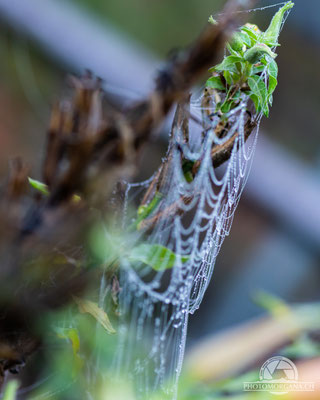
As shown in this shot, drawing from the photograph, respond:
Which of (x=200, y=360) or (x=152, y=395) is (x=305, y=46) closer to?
(x=200, y=360)

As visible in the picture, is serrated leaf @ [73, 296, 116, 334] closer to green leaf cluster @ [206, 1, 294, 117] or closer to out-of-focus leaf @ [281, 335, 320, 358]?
green leaf cluster @ [206, 1, 294, 117]

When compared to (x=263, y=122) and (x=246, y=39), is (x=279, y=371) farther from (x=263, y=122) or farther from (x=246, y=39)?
(x=263, y=122)

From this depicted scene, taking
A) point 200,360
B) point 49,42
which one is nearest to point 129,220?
point 200,360

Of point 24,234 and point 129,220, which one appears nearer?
point 24,234

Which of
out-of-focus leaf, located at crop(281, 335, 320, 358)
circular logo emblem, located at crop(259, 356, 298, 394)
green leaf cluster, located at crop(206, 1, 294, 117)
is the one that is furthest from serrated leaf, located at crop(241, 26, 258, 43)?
out-of-focus leaf, located at crop(281, 335, 320, 358)

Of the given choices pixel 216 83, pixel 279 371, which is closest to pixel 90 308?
pixel 216 83
